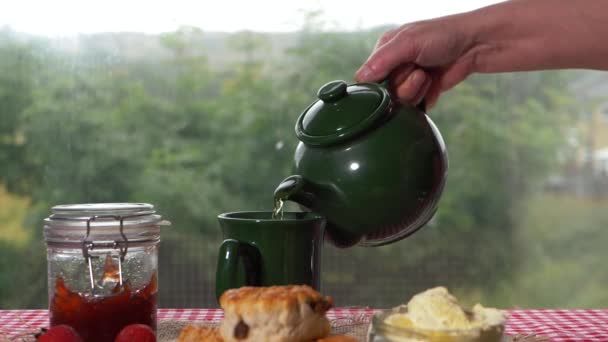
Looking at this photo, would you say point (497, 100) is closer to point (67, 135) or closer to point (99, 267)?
point (67, 135)

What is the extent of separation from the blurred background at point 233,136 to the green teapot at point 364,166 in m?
2.22

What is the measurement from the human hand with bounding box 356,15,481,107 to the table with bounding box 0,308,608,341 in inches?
13.8

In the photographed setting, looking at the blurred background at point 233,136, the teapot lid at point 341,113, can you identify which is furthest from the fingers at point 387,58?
the blurred background at point 233,136

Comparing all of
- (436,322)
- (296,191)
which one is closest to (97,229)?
(296,191)

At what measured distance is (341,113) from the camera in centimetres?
96

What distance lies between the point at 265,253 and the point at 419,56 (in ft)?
1.69

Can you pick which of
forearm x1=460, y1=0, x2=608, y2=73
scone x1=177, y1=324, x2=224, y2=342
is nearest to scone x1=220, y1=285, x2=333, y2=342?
scone x1=177, y1=324, x2=224, y2=342

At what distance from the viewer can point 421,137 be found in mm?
971

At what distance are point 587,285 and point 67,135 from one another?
7.78 feet

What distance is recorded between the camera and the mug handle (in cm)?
85

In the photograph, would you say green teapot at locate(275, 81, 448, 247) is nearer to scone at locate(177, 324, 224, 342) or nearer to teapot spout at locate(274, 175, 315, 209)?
teapot spout at locate(274, 175, 315, 209)

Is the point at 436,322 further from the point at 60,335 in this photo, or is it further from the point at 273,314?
the point at 60,335

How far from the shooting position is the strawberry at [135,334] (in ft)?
2.86

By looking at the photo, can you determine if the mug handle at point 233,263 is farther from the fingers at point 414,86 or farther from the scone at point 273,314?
the fingers at point 414,86
